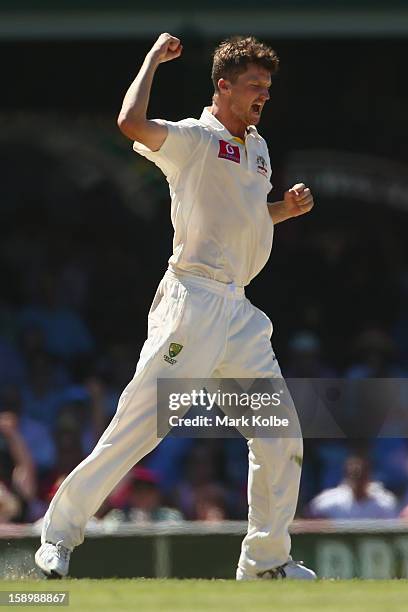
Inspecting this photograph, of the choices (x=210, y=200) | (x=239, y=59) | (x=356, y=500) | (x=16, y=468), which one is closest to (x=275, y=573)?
(x=210, y=200)

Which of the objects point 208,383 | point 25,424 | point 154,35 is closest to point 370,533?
point 208,383

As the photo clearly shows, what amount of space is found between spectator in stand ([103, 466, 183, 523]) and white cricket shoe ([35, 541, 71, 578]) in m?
2.61

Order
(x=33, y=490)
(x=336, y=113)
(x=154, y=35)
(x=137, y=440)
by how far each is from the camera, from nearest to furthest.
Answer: (x=137, y=440)
(x=33, y=490)
(x=154, y=35)
(x=336, y=113)

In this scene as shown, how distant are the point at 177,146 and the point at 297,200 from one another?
0.66 m

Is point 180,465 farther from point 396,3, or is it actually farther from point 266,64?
point 266,64

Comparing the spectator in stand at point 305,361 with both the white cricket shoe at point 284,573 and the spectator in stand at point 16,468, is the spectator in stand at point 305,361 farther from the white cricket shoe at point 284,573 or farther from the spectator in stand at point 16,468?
the white cricket shoe at point 284,573

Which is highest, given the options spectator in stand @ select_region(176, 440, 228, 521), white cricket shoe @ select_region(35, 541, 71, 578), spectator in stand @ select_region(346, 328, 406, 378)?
spectator in stand @ select_region(346, 328, 406, 378)

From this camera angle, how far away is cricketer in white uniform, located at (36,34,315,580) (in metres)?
5.44

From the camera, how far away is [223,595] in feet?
16.2

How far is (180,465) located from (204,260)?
460 centimetres

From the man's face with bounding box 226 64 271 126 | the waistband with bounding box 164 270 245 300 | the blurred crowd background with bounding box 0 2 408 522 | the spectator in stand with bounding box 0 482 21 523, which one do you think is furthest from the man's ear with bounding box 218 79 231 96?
the blurred crowd background with bounding box 0 2 408 522

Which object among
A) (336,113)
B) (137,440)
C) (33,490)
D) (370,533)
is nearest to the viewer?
(137,440)

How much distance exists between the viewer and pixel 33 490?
916cm

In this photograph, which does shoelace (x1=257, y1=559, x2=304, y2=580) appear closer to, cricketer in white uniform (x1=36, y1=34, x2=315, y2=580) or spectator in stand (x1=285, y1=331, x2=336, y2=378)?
cricketer in white uniform (x1=36, y1=34, x2=315, y2=580)
